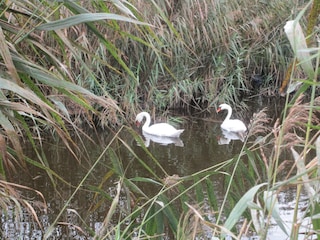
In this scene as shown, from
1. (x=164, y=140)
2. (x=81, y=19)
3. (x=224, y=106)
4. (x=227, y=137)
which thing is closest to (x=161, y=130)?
(x=164, y=140)

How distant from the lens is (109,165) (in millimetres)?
5109

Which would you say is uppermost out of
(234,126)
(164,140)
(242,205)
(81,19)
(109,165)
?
(81,19)

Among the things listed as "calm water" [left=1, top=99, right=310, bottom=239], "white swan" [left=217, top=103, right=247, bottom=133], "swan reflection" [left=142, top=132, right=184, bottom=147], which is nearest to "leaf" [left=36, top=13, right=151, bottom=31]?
"calm water" [left=1, top=99, right=310, bottom=239]

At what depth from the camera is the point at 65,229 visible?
3.47 meters

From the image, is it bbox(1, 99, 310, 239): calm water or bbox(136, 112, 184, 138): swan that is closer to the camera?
bbox(1, 99, 310, 239): calm water

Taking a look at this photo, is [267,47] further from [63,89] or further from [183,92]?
[63,89]

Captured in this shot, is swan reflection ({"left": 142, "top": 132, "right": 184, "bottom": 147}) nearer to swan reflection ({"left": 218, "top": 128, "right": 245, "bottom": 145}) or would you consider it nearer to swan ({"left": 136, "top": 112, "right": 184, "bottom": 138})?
swan ({"left": 136, "top": 112, "right": 184, "bottom": 138})

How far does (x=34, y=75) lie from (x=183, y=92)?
581cm

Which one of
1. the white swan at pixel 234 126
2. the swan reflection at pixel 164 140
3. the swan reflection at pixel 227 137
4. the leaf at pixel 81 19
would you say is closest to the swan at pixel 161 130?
the swan reflection at pixel 164 140

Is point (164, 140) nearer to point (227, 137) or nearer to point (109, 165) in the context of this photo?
point (227, 137)

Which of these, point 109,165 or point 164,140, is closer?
point 109,165

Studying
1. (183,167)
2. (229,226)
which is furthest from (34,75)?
(183,167)

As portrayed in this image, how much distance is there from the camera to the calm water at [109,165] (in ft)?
11.5

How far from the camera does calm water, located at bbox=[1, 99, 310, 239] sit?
11.5 ft
